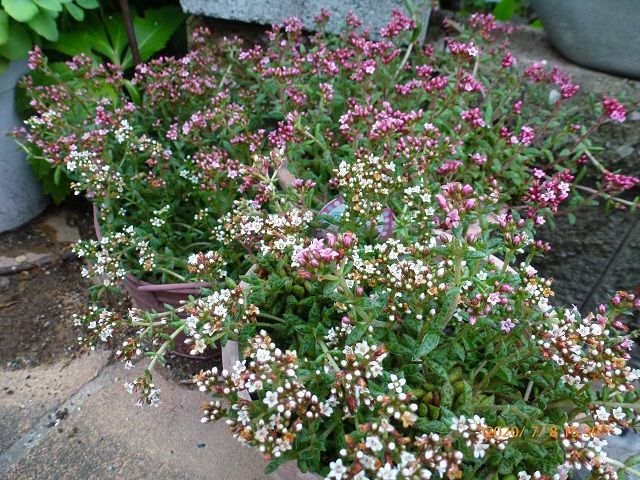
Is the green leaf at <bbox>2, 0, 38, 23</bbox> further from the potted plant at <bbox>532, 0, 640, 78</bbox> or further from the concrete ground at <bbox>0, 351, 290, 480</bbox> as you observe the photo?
the potted plant at <bbox>532, 0, 640, 78</bbox>

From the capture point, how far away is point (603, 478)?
112cm

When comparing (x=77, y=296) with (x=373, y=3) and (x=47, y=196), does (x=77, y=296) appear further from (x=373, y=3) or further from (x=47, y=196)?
(x=373, y=3)

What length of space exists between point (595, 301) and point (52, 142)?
2.51 metres

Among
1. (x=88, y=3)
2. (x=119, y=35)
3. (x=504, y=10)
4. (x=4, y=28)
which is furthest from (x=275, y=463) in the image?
(x=504, y=10)

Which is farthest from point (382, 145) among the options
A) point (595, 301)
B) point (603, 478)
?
point (595, 301)

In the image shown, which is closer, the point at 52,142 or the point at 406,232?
the point at 406,232

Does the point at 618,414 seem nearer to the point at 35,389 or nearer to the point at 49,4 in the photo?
the point at 35,389

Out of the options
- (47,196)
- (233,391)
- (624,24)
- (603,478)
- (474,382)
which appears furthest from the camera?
(47,196)

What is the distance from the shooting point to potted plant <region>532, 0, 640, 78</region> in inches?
87.6

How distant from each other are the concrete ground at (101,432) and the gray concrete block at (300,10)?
6.06 feet

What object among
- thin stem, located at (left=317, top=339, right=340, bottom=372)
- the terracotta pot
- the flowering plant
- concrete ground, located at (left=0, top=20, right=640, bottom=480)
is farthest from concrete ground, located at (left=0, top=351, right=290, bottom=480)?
thin stem, located at (left=317, top=339, right=340, bottom=372)

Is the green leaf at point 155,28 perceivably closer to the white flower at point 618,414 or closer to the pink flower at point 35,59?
the pink flower at point 35,59

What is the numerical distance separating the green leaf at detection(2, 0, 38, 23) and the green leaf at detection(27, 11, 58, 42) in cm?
10

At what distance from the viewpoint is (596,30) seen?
2.33 meters
